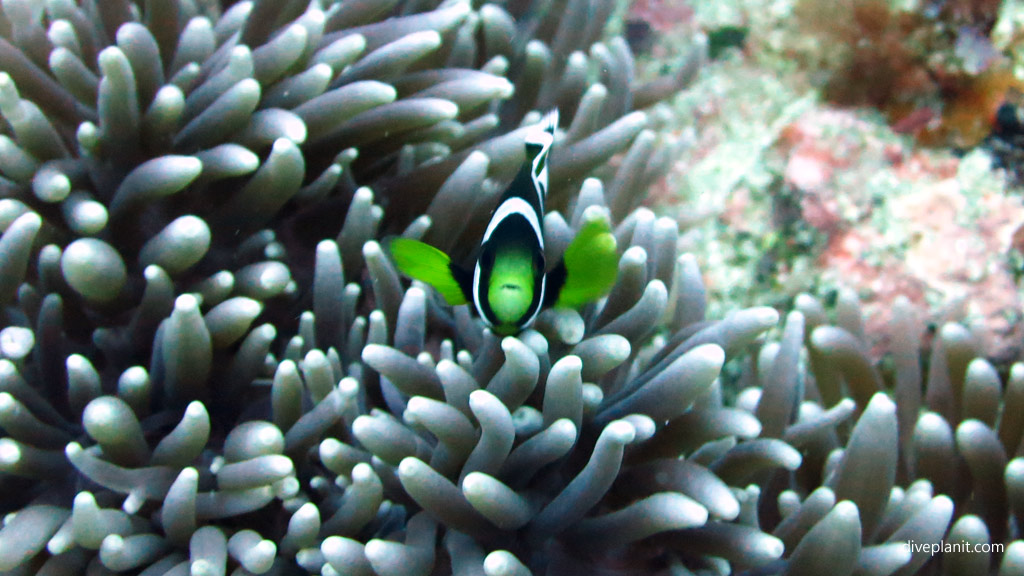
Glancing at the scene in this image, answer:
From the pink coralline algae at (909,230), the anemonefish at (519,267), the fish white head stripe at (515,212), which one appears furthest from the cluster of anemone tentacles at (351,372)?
the pink coralline algae at (909,230)

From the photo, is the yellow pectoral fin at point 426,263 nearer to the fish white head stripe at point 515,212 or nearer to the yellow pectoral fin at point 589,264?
the fish white head stripe at point 515,212

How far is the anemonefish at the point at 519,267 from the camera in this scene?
1347 mm

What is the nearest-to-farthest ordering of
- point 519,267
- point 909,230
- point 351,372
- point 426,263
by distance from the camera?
→ point 519,267, point 426,263, point 351,372, point 909,230

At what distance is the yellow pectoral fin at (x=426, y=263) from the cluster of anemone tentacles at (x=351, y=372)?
0.16 m

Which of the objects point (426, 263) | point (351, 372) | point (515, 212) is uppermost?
point (515, 212)

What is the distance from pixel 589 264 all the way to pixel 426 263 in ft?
1.03

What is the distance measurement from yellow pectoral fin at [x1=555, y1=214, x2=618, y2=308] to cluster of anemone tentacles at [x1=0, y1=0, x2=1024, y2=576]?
111 mm

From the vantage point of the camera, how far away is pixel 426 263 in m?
1.46

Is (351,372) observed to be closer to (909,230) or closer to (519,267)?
(519,267)

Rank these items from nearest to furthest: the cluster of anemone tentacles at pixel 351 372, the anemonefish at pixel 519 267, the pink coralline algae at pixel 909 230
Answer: the anemonefish at pixel 519 267 → the cluster of anemone tentacles at pixel 351 372 → the pink coralline algae at pixel 909 230

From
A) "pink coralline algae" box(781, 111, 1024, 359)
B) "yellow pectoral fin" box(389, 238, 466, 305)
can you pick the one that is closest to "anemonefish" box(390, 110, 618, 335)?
"yellow pectoral fin" box(389, 238, 466, 305)

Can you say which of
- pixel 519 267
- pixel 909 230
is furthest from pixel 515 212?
pixel 909 230

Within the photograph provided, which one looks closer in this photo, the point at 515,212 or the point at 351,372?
the point at 515,212

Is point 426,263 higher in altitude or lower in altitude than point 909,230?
higher
